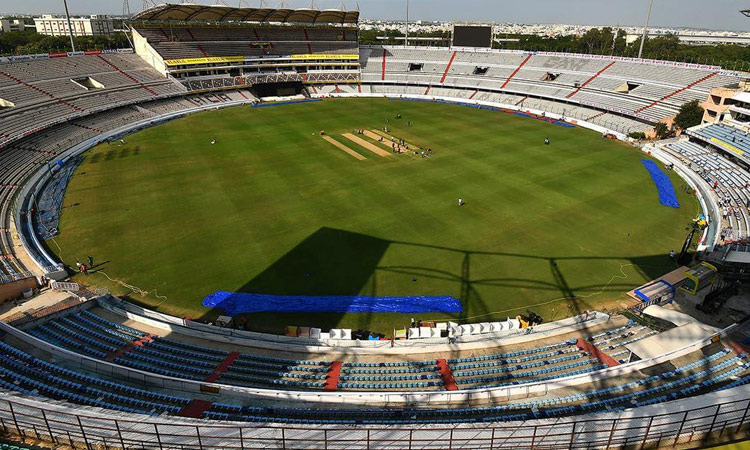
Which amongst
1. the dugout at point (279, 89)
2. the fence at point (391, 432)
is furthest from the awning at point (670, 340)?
the dugout at point (279, 89)

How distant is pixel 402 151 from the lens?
52688 mm

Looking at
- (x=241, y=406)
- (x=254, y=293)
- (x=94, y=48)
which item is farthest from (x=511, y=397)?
(x=94, y=48)

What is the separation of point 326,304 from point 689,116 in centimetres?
5513

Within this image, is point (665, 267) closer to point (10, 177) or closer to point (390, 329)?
point (390, 329)

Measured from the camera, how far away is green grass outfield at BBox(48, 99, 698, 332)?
27.8 meters

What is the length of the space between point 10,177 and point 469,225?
143 feet

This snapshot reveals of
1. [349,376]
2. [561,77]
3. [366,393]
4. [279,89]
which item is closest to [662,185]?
[349,376]

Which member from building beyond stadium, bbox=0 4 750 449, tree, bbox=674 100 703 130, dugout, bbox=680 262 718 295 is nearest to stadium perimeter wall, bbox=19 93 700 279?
building beyond stadium, bbox=0 4 750 449

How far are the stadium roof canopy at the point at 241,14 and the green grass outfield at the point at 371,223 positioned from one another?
31455 millimetres

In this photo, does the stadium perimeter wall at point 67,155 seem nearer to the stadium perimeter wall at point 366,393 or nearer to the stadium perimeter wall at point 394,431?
the stadium perimeter wall at point 366,393

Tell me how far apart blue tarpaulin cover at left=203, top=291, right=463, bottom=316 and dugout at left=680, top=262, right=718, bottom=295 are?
13519 millimetres

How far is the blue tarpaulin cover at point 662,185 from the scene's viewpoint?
131 ft

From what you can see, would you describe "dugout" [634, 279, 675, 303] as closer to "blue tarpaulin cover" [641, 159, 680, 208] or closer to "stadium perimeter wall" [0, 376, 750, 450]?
"stadium perimeter wall" [0, 376, 750, 450]

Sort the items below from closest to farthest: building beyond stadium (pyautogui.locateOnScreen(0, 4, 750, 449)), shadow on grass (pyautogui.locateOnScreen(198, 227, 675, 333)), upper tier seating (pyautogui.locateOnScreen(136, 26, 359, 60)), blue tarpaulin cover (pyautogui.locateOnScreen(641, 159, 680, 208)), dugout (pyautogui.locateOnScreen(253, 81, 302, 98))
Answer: building beyond stadium (pyautogui.locateOnScreen(0, 4, 750, 449)), shadow on grass (pyautogui.locateOnScreen(198, 227, 675, 333)), blue tarpaulin cover (pyautogui.locateOnScreen(641, 159, 680, 208)), upper tier seating (pyautogui.locateOnScreen(136, 26, 359, 60)), dugout (pyautogui.locateOnScreen(253, 81, 302, 98))
